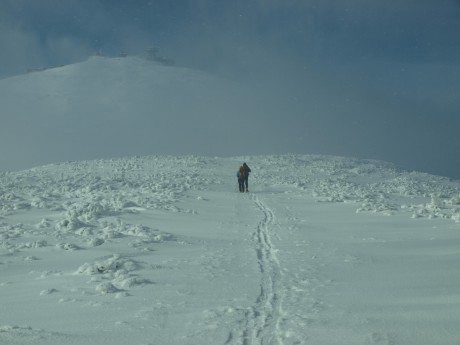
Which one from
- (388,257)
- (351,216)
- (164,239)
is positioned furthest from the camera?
(351,216)

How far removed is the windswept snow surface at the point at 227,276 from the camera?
16.9ft

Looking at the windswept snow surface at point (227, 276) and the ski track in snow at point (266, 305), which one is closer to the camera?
the ski track in snow at point (266, 305)

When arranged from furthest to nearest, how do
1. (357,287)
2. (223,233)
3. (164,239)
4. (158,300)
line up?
(223,233), (164,239), (357,287), (158,300)

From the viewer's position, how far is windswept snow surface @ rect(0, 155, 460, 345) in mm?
5160

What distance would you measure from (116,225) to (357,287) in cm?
775

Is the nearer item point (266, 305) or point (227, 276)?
point (266, 305)

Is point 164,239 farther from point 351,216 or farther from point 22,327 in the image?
point 351,216

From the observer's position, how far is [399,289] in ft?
22.1

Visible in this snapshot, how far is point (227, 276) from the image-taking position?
766cm

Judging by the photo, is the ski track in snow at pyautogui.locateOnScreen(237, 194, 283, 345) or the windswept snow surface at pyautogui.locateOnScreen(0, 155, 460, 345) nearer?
the ski track in snow at pyautogui.locateOnScreen(237, 194, 283, 345)

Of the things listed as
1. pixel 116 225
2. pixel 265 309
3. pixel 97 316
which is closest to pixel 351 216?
pixel 116 225

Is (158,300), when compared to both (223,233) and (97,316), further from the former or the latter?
(223,233)

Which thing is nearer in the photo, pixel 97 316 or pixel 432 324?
pixel 432 324

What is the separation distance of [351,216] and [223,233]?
554cm
